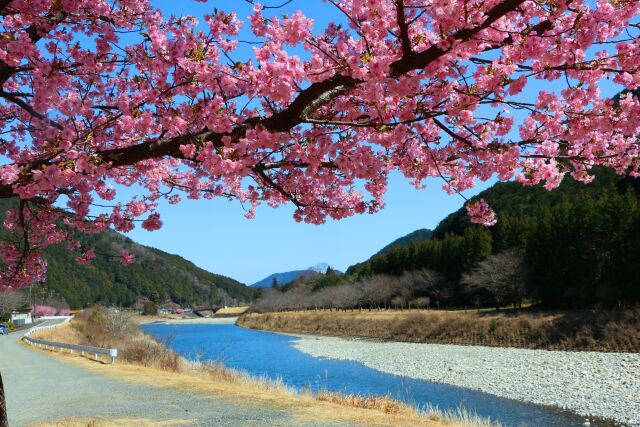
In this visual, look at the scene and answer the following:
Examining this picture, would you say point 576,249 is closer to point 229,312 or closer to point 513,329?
point 513,329

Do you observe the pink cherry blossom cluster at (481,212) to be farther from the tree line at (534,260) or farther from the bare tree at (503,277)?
the bare tree at (503,277)

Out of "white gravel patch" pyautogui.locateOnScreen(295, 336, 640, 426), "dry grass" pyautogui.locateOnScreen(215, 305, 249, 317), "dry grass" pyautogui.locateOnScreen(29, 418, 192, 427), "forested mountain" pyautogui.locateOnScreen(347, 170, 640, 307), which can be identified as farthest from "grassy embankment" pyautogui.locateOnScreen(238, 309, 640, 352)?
"dry grass" pyautogui.locateOnScreen(215, 305, 249, 317)

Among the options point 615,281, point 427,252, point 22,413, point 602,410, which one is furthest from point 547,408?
point 427,252

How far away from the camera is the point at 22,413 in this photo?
38.2 feet

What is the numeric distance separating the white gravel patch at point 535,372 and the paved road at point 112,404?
13.0 meters

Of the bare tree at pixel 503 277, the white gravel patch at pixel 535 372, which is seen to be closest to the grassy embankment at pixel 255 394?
the white gravel patch at pixel 535 372

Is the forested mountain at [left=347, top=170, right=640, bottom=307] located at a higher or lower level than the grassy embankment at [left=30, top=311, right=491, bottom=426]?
higher

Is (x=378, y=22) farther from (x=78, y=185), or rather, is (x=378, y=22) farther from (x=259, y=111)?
(x=78, y=185)

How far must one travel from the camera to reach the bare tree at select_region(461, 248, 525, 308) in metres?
50.2

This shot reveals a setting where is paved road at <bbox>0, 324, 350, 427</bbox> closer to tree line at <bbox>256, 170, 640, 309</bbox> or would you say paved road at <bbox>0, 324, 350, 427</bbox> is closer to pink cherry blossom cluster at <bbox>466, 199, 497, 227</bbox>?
pink cherry blossom cluster at <bbox>466, 199, 497, 227</bbox>

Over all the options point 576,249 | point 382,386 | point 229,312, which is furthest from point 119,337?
point 229,312

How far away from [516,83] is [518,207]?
275ft

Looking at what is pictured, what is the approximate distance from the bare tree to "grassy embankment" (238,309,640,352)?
3171 mm

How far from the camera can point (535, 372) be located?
27.0 metres
